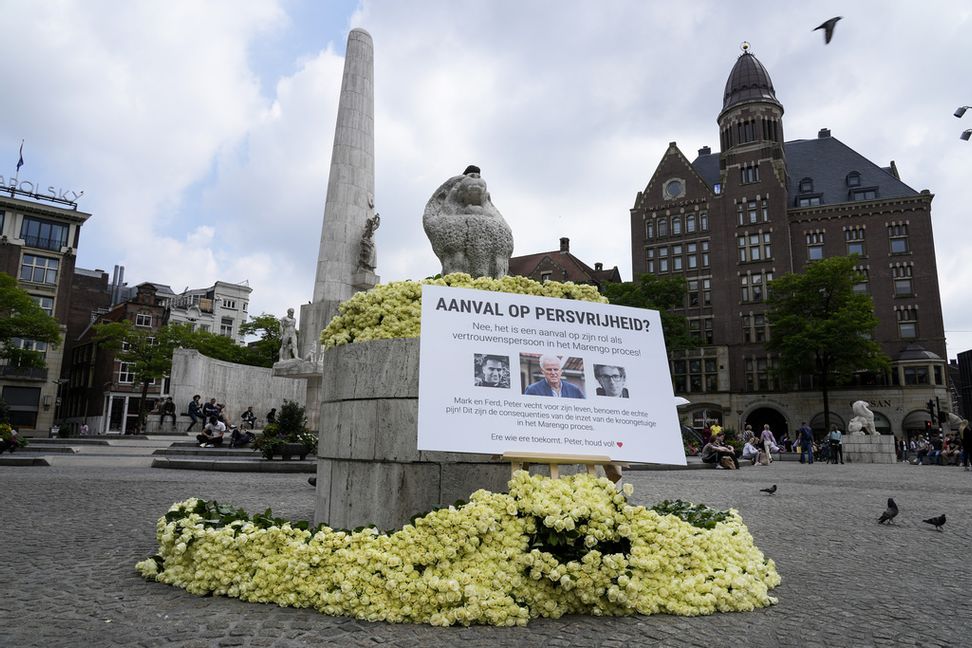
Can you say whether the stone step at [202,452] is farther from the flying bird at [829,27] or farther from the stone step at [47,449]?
the flying bird at [829,27]

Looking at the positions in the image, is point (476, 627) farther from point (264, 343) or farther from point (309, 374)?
point (264, 343)

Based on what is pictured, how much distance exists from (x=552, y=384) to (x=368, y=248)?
70.7 feet

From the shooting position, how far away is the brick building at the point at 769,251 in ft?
174

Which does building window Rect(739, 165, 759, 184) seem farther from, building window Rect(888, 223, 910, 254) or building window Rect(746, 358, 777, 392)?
building window Rect(746, 358, 777, 392)

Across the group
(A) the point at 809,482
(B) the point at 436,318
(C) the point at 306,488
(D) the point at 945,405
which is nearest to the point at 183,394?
(C) the point at 306,488

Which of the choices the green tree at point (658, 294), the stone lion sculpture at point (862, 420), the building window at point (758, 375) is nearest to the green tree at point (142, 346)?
the green tree at point (658, 294)

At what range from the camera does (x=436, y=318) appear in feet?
16.4

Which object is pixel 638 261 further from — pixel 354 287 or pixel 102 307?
pixel 102 307

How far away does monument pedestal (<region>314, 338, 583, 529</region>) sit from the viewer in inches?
213

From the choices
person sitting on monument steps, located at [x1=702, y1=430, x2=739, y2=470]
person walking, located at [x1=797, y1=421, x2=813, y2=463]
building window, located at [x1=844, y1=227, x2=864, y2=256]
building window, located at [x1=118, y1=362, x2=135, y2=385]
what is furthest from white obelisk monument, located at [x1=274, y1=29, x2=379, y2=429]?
building window, located at [x1=844, y1=227, x2=864, y2=256]

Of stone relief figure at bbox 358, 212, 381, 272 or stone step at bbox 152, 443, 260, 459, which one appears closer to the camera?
stone step at bbox 152, 443, 260, 459

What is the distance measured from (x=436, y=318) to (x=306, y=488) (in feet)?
26.7

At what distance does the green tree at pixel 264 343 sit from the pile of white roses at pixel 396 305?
1935 inches

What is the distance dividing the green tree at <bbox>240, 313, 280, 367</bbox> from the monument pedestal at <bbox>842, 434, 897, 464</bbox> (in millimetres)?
40633
